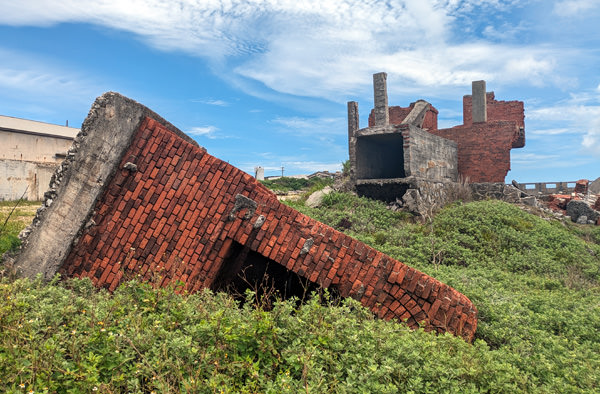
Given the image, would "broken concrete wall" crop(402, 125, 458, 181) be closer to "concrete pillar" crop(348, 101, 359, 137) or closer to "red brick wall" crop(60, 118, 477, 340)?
"concrete pillar" crop(348, 101, 359, 137)

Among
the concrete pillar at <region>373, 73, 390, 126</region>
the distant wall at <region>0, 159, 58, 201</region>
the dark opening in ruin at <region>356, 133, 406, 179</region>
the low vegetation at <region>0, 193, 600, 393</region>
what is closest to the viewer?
the low vegetation at <region>0, 193, 600, 393</region>

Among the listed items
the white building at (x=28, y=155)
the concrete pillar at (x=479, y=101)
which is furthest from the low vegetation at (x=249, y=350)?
the white building at (x=28, y=155)

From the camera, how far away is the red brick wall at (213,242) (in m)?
4.93

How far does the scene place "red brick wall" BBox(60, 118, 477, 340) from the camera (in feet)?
16.2

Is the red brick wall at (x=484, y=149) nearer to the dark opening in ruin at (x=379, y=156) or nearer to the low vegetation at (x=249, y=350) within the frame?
the dark opening in ruin at (x=379, y=156)

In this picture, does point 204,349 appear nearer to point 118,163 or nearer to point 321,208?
point 118,163

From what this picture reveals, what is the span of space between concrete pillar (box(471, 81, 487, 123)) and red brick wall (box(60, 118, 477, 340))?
1521 centimetres

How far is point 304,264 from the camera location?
16.3ft

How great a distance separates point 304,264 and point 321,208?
9.32 meters

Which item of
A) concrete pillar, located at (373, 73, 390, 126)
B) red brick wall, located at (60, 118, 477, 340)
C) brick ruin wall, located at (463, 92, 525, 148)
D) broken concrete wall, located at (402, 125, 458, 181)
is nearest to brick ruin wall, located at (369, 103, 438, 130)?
brick ruin wall, located at (463, 92, 525, 148)

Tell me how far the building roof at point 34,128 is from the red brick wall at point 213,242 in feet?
80.8

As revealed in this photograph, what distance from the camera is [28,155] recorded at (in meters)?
25.8

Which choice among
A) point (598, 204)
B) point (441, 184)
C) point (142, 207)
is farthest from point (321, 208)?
point (598, 204)

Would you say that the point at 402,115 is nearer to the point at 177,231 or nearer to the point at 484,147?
the point at 484,147
